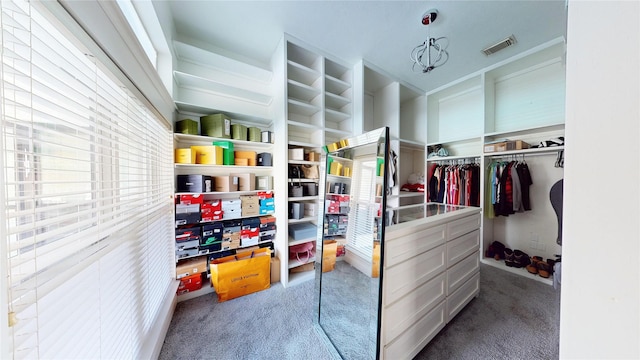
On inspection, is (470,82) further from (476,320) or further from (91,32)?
(91,32)

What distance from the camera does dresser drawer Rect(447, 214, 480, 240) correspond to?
1448 millimetres

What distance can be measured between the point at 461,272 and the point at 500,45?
2.59 m

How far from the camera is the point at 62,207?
0.65 m

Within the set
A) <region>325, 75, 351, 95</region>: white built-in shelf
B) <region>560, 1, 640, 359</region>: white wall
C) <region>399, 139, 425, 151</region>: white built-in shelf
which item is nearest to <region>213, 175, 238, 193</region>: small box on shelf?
<region>325, 75, 351, 95</region>: white built-in shelf

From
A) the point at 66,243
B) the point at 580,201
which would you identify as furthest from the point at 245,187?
the point at 580,201

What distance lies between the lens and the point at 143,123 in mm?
1317

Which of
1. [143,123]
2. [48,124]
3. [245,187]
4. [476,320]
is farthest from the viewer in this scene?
[245,187]

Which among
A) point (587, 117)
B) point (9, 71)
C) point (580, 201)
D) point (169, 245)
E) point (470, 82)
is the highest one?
point (470, 82)

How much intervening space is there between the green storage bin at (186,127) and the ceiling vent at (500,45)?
3.46 m

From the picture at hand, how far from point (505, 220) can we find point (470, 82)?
6.99 feet

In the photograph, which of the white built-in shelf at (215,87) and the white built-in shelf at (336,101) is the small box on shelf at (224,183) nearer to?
the white built-in shelf at (215,87)

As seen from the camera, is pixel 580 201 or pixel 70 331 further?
pixel 70 331

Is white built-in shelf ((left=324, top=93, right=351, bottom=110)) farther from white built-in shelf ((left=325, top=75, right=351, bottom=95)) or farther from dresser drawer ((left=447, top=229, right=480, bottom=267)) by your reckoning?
dresser drawer ((left=447, top=229, right=480, bottom=267))

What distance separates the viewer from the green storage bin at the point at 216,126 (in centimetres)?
201
